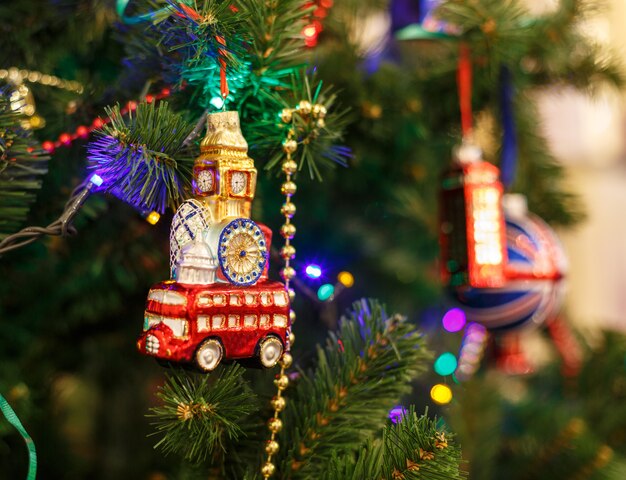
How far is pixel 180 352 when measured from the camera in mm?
400

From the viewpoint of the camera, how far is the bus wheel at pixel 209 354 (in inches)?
16.0

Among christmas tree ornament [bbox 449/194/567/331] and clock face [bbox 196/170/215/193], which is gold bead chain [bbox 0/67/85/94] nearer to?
clock face [bbox 196/170/215/193]

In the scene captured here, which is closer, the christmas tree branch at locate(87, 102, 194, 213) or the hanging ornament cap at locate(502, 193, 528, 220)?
the christmas tree branch at locate(87, 102, 194, 213)

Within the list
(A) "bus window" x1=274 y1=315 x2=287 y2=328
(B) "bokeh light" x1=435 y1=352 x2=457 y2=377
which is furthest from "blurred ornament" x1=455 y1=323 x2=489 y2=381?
(A) "bus window" x1=274 y1=315 x2=287 y2=328

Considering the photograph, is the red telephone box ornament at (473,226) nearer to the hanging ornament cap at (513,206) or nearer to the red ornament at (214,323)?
the hanging ornament cap at (513,206)

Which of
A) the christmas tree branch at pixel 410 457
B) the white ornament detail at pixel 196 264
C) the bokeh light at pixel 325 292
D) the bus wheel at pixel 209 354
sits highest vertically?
the white ornament detail at pixel 196 264

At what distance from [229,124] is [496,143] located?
0.57m

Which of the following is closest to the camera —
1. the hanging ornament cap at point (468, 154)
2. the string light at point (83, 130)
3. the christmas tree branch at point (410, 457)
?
the christmas tree branch at point (410, 457)

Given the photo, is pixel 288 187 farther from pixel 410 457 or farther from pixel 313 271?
pixel 410 457

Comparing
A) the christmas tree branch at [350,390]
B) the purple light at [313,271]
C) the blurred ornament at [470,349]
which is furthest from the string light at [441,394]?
the blurred ornament at [470,349]

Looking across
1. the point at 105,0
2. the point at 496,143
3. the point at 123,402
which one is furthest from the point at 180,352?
the point at 123,402

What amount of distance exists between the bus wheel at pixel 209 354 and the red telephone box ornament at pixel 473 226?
353 millimetres

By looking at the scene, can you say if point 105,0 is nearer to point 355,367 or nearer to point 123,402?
point 355,367

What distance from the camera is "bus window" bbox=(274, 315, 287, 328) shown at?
445 mm
